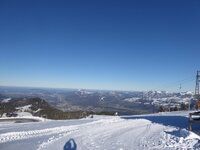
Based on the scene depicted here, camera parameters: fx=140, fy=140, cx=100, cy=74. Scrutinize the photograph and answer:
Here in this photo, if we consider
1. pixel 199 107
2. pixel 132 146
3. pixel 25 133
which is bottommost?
pixel 25 133

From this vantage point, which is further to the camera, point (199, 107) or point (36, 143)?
point (199, 107)

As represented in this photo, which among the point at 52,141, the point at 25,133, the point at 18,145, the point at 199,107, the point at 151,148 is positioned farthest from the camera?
the point at 199,107

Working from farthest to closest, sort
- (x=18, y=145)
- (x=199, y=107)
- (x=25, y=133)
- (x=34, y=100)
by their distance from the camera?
(x=34, y=100), (x=199, y=107), (x=25, y=133), (x=18, y=145)

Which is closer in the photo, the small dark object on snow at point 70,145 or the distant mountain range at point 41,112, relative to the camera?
the small dark object on snow at point 70,145

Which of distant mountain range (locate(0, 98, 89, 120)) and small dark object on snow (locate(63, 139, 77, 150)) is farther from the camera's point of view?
distant mountain range (locate(0, 98, 89, 120))

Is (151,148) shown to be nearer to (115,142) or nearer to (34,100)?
(115,142)

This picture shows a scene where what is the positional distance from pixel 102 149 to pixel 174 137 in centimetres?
499

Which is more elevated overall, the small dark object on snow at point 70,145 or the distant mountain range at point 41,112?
the small dark object on snow at point 70,145

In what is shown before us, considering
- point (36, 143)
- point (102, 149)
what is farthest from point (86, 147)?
point (36, 143)

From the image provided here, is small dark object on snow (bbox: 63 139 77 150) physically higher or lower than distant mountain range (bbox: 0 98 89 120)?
higher

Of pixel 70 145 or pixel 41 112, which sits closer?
pixel 70 145

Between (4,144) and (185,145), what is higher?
(185,145)

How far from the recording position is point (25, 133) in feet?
38.0

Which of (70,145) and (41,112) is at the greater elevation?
(70,145)
